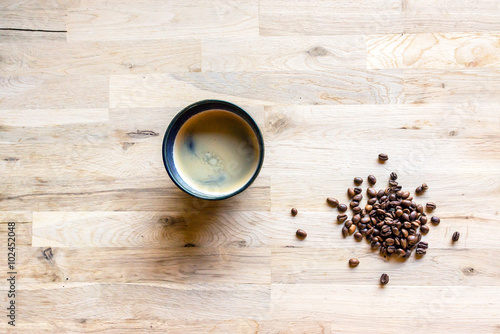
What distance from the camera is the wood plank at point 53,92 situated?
1144mm

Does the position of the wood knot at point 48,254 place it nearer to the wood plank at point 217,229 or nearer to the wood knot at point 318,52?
the wood plank at point 217,229

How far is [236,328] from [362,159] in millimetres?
593

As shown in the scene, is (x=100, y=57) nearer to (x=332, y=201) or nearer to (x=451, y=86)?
(x=332, y=201)

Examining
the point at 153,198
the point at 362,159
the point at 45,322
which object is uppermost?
the point at 362,159

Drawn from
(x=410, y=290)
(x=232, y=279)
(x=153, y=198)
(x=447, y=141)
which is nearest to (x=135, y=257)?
(x=153, y=198)

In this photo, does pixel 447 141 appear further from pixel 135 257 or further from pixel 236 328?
pixel 135 257

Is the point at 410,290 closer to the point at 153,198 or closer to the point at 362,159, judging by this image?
the point at 362,159

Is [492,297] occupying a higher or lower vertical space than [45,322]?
higher

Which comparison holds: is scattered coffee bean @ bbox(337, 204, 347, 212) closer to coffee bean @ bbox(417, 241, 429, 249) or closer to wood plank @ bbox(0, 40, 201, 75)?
coffee bean @ bbox(417, 241, 429, 249)

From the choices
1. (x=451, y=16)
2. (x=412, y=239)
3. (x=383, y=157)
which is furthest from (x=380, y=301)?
(x=451, y=16)

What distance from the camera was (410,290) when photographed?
1.10m


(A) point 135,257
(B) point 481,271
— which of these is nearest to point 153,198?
(A) point 135,257

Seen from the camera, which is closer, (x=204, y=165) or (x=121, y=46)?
(x=204, y=165)

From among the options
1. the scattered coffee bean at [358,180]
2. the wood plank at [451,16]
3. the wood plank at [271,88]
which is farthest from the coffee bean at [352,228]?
the wood plank at [451,16]
